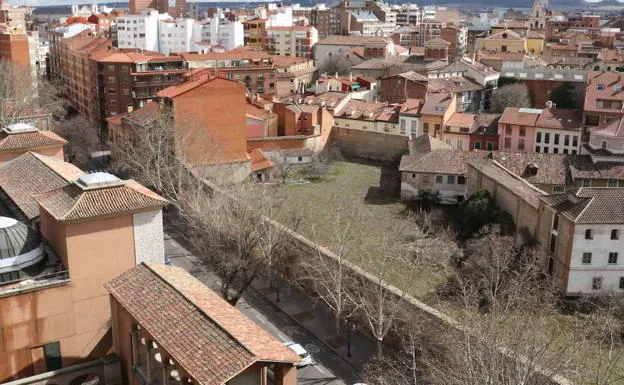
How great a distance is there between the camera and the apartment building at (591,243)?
3181 cm

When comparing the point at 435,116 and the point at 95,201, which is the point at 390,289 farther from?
the point at 435,116

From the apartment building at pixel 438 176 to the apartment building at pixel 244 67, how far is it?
3271cm

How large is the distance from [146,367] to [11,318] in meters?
5.35

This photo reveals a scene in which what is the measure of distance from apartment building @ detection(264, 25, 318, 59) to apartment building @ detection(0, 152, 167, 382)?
9538cm

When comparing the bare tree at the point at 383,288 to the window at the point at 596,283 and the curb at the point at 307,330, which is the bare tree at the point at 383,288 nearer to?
the curb at the point at 307,330

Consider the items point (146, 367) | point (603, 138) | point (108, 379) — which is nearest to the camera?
point (146, 367)

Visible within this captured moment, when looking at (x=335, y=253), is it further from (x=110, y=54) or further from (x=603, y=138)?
(x=110, y=54)

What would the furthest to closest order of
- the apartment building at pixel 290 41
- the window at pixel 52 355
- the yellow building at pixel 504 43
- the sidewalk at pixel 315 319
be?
the apartment building at pixel 290 41
the yellow building at pixel 504 43
the sidewalk at pixel 315 319
the window at pixel 52 355

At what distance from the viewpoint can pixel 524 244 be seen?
3619 cm

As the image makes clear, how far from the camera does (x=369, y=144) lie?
6147 cm

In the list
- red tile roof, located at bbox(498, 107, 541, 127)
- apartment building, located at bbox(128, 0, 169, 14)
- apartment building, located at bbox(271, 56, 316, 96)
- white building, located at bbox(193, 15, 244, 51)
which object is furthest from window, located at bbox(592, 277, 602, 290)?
apartment building, located at bbox(128, 0, 169, 14)

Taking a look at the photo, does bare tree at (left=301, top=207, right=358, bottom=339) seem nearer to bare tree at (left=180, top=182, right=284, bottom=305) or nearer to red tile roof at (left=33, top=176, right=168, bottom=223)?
bare tree at (left=180, top=182, right=284, bottom=305)

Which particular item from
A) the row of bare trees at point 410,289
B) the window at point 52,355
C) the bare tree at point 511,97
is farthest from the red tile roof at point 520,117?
the window at point 52,355

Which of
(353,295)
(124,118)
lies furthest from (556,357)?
(124,118)
